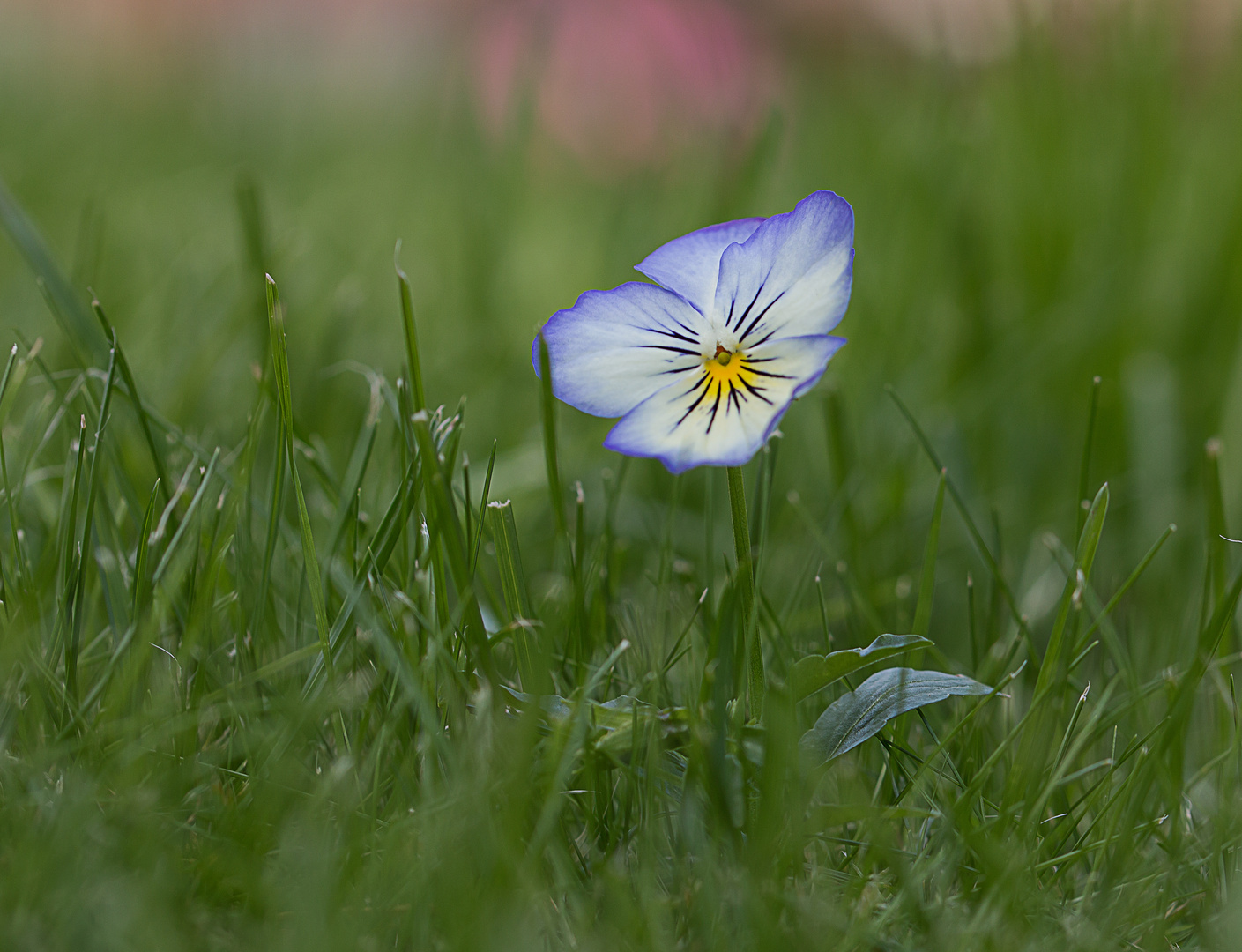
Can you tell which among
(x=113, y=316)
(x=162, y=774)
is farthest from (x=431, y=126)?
(x=162, y=774)

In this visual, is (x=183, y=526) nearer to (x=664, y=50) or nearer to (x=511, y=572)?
(x=511, y=572)

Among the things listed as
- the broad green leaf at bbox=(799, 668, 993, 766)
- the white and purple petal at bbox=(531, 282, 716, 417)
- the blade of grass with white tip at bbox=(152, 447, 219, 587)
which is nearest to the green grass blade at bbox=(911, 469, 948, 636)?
the broad green leaf at bbox=(799, 668, 993, 766)

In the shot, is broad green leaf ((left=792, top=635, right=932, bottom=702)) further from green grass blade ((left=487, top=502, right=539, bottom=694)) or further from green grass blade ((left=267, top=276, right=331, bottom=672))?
green grass blade ((left=267, top=276, right=331, bottom=672))

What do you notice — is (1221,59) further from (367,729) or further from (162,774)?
(162,774)

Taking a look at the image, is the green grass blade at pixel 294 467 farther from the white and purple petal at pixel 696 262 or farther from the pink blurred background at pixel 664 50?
the pink blurred background at pixel 664 50

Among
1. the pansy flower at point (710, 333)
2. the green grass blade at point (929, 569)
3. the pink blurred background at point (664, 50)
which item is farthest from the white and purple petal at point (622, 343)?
the pink blurred background at point (664, 50)

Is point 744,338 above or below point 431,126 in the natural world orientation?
below
